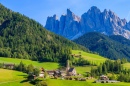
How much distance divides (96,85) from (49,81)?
21.3m

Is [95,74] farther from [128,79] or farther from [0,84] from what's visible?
[0,84]

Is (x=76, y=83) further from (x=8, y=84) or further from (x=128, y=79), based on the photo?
(x=128, y=79)

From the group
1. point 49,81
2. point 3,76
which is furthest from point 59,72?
point 49,81

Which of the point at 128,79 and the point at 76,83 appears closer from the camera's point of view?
the point at 76,83

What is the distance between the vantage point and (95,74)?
191625 mm

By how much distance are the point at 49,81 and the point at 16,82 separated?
56.9 feet

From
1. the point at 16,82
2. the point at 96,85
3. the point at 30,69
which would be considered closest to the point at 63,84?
the point at 96,85

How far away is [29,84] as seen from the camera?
435 feet

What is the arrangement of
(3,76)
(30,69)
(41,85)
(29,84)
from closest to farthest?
(41,85), (29,84), (3,76), (30,69)

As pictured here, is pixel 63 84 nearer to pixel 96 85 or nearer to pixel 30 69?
pixel 96 85

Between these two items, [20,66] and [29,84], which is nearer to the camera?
[29,84]

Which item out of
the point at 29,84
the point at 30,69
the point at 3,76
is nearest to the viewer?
the point at 29,84

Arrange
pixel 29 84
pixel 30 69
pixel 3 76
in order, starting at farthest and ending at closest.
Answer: pixel 30 69 < pixel 3 76 < pixel 29 84

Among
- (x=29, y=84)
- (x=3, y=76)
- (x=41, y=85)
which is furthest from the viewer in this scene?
(x=3, y=76)
